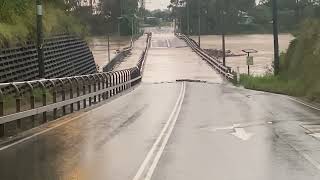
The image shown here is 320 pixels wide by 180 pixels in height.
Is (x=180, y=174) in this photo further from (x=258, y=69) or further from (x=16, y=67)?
(x=258, y=69)

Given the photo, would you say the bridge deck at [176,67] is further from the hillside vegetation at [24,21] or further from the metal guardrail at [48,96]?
the metal guardrail at [48,96]

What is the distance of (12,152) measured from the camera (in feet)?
46.4

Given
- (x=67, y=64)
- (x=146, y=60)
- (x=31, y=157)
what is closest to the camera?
(x=31, y=157)

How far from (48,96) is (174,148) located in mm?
12873

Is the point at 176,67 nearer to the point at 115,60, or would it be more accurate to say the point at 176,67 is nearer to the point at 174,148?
the point at 115,60

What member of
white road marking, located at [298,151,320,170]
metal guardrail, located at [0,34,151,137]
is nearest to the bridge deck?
metal guardrail, located at [0,34,151,137]

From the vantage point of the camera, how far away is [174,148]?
1461 cm

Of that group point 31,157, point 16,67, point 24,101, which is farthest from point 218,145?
point 16,67

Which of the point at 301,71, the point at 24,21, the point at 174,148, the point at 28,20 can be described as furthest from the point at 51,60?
the point at 174,148

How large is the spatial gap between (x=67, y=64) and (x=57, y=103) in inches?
918

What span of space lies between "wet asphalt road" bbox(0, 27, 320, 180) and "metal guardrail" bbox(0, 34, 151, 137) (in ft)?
3.00

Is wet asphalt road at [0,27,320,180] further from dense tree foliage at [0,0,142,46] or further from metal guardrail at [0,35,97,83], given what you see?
metal guardrail at [0,35,97,83]

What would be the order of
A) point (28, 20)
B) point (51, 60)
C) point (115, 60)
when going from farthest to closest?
point (115, 60) → point (51, 60) → point (28, 20)

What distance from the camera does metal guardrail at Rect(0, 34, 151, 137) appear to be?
18328 millimetres
